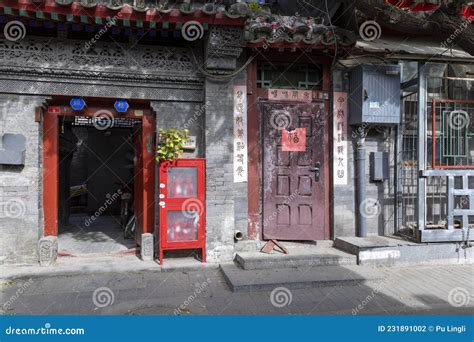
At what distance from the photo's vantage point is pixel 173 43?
6.18m

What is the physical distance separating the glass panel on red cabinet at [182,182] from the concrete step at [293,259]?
1471mm

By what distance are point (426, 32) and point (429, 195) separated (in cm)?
338

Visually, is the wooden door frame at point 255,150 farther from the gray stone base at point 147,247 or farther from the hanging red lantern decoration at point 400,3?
the gray stone base at point 147,247

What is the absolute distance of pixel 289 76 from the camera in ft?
22.2

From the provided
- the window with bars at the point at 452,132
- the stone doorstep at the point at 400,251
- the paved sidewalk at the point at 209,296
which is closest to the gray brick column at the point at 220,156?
the paved sidewalk at the point at 209,296

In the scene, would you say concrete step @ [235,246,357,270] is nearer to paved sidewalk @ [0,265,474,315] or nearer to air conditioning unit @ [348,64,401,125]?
paved sidewalk @ [0,265,474,315]

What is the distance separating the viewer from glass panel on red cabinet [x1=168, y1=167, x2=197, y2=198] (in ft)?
19.0

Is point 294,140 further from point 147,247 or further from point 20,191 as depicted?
point 20,191

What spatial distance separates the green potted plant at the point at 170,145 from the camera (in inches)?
225

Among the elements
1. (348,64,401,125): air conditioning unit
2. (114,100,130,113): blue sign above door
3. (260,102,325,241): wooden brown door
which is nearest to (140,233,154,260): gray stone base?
(260,102,325,241): wooden brown door

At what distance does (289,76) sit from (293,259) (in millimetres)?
3618

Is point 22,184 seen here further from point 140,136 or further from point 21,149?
point 140,136

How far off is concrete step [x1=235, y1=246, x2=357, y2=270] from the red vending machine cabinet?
828mm

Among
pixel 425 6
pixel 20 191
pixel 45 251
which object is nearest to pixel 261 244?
pixel 45 251
